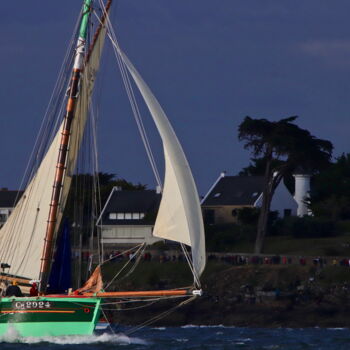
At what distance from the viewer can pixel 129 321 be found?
7238cm

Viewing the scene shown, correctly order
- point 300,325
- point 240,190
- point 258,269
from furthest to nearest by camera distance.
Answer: point 240,190, point 258,269, point 300,325

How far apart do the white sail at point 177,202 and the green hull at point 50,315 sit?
150 inches

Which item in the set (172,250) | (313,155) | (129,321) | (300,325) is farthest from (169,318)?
(313,155)

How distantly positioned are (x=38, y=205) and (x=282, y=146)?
161 feet

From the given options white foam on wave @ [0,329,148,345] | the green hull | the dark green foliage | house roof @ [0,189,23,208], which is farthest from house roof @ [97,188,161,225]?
the green hull

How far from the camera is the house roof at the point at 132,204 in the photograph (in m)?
105

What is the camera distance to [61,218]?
4566 cm

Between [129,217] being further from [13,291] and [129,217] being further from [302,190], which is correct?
[13,291]

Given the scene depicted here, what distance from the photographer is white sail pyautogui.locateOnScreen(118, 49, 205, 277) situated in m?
→ 39.7

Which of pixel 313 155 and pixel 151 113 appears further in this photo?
pixel 313 155

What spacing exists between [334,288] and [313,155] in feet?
66.8

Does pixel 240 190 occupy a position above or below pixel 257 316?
above

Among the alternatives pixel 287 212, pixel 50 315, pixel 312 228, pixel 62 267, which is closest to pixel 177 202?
pixel 50 315

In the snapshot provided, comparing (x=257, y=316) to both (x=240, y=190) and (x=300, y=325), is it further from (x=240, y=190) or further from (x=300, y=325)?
(x=240, y=190)
